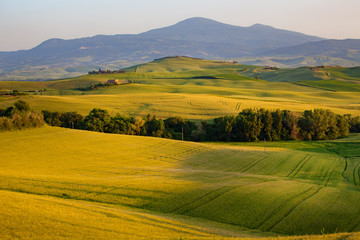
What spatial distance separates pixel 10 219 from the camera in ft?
46.0

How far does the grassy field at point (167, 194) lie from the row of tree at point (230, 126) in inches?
845

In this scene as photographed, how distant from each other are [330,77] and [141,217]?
18051 cm

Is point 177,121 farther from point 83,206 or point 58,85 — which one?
point 58,85

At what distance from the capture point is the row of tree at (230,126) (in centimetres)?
6506

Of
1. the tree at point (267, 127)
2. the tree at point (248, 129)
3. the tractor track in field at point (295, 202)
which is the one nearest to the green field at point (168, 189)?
the tractor track in field at point (295, 202)

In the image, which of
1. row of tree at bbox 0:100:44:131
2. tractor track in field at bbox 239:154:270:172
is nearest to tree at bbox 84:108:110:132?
row of tree at bbox 0:100:44:131

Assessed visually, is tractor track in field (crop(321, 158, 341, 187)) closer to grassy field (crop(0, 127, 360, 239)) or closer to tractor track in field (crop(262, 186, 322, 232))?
grassy field (crop(0, 127, 360, 239))

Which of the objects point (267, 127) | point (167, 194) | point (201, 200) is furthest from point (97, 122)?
point (201, 200)

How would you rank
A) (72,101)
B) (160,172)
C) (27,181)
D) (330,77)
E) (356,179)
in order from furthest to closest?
(330,77) → (72,101) → (356,179) → (160,172) → (27,181)

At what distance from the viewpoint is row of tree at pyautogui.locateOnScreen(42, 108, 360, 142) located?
2562 inches

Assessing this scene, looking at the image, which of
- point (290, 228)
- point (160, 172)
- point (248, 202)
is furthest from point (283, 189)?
point (160, 172)

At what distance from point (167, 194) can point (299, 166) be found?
22.8 metres

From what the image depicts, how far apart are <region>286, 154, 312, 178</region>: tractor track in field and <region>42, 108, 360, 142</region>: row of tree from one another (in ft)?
63.7

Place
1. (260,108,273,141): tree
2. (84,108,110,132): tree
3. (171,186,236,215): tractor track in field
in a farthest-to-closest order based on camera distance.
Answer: (260,108,273,141): tree → (84,108,110,132): tree → (171,186,236,215): tractor track in field
